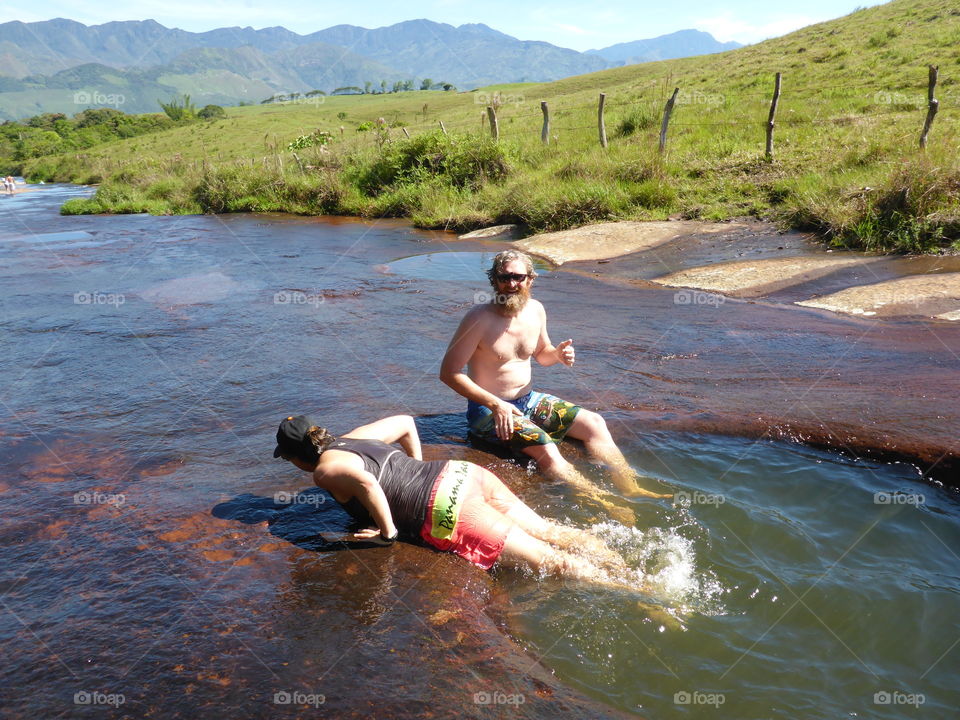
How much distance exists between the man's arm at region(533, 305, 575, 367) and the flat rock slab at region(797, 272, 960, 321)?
5.93 metres

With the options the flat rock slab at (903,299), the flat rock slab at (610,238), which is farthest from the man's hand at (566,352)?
the flat rock slab at (610,238)

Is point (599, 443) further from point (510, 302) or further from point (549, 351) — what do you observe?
point (510, 302)

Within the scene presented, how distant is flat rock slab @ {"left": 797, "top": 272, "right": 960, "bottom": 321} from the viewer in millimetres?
8938

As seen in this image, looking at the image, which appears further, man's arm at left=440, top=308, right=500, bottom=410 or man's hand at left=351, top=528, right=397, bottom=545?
man's arm at left=440, top=308, right=500, bottom=410

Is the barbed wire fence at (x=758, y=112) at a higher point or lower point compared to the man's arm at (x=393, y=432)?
higher

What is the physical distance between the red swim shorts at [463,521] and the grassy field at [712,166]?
11.1 meters

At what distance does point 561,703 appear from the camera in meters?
3.08

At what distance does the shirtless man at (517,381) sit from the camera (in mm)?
4844

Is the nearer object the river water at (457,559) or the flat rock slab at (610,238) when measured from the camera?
the river water at (457,559)

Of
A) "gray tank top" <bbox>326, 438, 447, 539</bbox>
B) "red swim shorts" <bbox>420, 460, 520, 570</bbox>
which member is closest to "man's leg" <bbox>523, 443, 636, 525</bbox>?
"red swim shorts" <bbox>420, 460, 520, 570</bbox>

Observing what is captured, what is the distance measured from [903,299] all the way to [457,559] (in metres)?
8.06

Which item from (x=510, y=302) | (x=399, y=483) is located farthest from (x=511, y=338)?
(x=399, y=483)

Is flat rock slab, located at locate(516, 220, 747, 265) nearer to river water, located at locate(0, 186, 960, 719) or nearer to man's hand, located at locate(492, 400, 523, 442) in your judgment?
river water, located at locate(0, 186, 960, 719)

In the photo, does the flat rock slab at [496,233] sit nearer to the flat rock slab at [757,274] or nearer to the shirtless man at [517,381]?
the flat rock slab at [757,274]
